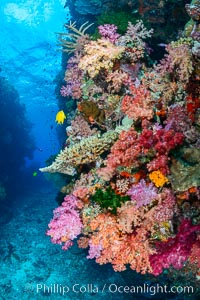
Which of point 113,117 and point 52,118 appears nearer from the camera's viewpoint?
point 113,117

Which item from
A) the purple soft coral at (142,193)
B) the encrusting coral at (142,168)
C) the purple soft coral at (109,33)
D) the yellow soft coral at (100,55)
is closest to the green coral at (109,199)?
the encrusting coral at (142,168)

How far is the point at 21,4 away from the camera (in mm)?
23016

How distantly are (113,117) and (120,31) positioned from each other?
2.88 metres

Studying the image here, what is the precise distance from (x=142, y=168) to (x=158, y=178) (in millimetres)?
467

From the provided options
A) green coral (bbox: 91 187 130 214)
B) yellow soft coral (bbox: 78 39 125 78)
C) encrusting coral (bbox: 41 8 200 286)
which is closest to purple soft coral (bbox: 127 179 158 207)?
encrusting coral (bbox: 41 8 200 286)

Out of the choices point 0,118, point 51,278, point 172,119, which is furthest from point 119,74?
point 0,118

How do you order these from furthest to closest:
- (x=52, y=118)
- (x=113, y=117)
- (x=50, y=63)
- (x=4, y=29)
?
(x=52, y=118), (x=50, y=63), (x=4, y=29), (x=113, y=117)

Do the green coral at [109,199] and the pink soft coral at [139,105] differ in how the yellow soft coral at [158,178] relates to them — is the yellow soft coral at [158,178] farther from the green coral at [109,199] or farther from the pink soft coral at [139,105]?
the pink soft coral at [139,105]

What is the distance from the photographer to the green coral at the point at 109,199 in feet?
16.4

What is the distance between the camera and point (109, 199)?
509cm

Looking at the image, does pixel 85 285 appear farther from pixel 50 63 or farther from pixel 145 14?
pixel 50 63

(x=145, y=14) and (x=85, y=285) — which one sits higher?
(x=145, y=14)

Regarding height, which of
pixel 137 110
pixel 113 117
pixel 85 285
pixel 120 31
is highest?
pixel 120 31

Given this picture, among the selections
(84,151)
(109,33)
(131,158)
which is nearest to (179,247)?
(131,158)
